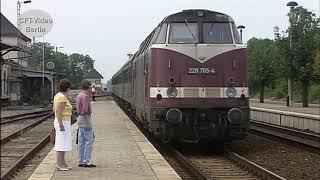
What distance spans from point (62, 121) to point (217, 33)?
5.81 meters

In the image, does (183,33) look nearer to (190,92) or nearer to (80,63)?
(190,92)

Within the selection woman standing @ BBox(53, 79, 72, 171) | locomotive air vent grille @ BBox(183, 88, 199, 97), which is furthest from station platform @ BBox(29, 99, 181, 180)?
locomotive air vent grille @ BBox(183, 88, 199, 97)

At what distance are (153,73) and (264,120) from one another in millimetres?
14981

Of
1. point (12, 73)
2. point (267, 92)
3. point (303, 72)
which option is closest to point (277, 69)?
A: point (303, 72)

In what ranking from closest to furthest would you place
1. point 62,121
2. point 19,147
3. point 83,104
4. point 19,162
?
point 62,121
point 83,104
point 19,162
point 19,147

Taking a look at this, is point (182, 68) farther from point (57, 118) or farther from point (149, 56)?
point (57, 118)

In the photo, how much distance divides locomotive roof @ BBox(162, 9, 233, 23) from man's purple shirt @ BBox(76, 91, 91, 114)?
15.2 ft

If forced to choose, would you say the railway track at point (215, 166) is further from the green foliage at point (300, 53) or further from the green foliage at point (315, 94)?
the green foliage at point (315, 94)

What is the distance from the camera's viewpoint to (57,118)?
31.3ft

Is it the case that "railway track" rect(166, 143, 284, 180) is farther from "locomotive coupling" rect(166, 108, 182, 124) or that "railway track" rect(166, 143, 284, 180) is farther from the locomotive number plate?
the locomotive number plate

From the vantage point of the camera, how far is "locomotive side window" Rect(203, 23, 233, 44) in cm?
1398

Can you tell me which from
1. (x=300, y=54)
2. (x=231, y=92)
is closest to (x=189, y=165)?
(x=231, y=92)

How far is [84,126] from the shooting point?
33.9ft

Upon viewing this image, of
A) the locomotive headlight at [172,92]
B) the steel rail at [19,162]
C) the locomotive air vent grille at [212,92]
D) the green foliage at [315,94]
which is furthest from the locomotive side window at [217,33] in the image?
the green foliage at [315,94]
